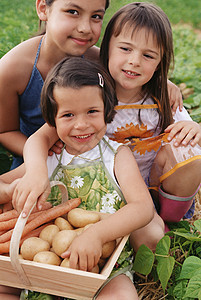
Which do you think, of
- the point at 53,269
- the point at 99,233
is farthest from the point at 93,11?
the point at 53,269

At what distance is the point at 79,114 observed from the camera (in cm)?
159

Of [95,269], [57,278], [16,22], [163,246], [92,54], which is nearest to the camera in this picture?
[57,278]

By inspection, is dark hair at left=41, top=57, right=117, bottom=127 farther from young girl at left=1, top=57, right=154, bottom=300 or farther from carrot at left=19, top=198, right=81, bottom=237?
carrot at left=19, top=198, right=81, bottom=237

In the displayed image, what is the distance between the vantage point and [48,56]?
84.4 inches

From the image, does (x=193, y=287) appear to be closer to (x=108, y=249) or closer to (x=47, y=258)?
(x=108, y=249)

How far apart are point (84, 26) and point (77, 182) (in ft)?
2.51

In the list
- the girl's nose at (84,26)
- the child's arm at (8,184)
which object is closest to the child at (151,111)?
the girl's nose at (84,26)

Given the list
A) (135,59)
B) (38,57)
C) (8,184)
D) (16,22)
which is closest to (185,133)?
(135,59)

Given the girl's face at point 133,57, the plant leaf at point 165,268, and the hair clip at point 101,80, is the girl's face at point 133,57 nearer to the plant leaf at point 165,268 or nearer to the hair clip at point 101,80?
the hair clip at point 101,80

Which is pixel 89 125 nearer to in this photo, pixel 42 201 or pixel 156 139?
pixel 42 201

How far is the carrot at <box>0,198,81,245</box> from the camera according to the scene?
5.10 ft

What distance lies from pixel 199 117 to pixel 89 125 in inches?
67.2

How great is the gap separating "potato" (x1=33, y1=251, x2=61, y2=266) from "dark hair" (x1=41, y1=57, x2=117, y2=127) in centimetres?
59

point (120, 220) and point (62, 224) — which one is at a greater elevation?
point (120, 220)
